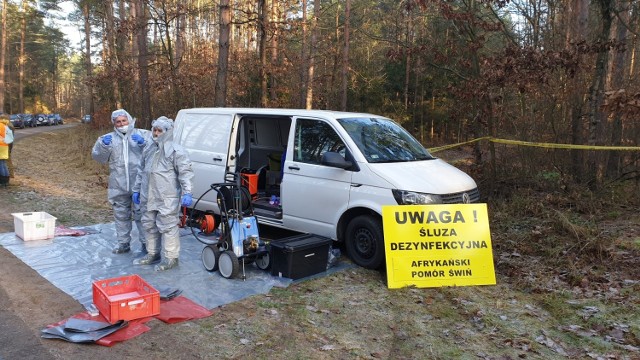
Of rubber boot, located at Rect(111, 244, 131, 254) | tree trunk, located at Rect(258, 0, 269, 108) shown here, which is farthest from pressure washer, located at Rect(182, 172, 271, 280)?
tree trunk, located at Rect(258, 0, 269, 108)

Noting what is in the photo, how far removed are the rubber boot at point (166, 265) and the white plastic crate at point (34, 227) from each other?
223 centimetres

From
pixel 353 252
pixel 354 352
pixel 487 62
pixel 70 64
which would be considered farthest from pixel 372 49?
pixel 70 64

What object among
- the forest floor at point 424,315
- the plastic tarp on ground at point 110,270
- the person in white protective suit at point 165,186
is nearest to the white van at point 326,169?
the forest floor at point 424,315

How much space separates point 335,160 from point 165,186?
2084 millimetres

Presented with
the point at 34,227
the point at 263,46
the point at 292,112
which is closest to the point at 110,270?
the point at 34,227

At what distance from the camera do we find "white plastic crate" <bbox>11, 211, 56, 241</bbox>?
6750 millimetres

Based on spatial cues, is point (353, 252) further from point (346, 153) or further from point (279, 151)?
point (279, 151)

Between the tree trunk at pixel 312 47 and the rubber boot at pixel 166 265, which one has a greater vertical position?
the tree trunk at pixel 312 47

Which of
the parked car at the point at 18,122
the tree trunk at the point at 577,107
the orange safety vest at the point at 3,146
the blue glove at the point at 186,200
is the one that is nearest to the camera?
the blue glove at the point at 186,200

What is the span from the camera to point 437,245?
563 cm

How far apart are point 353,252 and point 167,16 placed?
46.9 ft

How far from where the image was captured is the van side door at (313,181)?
6152mm

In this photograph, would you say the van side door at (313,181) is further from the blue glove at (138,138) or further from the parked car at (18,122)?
the parked car at (18,122)

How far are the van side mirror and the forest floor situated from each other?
1343mm
